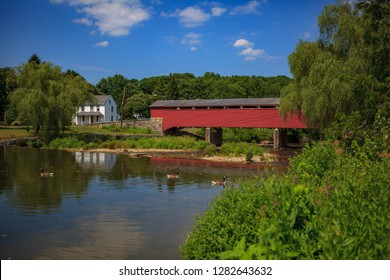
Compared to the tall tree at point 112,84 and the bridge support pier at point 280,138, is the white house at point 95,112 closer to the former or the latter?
the tall tree at point 112,84

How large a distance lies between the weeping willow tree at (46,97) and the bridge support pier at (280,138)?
17835 millimetres

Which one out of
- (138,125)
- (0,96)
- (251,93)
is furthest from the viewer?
(251,93)

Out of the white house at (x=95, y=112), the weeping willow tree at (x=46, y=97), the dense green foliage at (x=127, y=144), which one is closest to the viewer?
the weeping willow tree at (x=46, y=97)

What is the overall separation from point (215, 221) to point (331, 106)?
18705 millimetres

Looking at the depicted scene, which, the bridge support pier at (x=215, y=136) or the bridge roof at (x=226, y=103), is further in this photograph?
the bridge support pier at (x=215, y=136)

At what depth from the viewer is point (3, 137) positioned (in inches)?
1511

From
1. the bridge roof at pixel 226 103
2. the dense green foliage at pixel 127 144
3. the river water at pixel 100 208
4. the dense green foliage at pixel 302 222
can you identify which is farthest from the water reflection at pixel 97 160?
the dense green foliage at pixel 302 222

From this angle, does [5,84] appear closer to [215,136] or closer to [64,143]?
[64,143]

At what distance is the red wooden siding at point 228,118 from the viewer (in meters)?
37.4

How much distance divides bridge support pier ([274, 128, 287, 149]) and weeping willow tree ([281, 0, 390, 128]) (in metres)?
8.55

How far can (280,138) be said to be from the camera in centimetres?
3894

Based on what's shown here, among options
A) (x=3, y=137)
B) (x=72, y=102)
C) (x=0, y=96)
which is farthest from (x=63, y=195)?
(x=0, y=96)

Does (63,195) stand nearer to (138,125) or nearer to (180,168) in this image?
(180,168)

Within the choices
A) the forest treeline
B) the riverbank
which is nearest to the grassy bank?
the forest treeline
